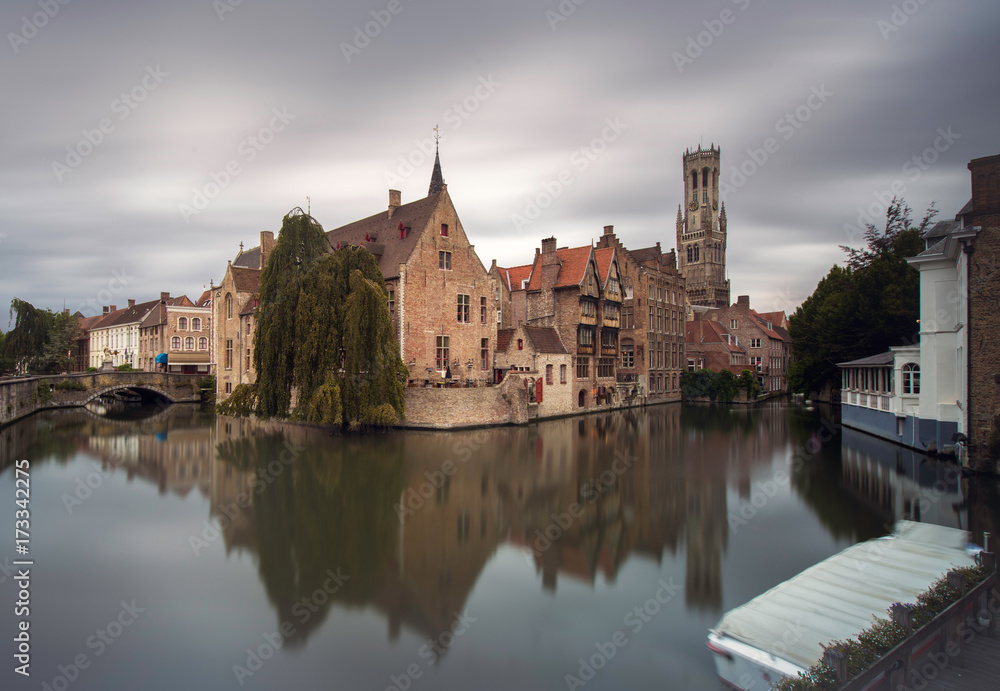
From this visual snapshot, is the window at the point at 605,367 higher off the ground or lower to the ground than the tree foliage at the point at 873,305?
lower

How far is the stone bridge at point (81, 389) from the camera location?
31228 millimetres

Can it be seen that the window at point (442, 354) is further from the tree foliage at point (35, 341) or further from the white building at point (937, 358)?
the tree foliage at point (35, 341)

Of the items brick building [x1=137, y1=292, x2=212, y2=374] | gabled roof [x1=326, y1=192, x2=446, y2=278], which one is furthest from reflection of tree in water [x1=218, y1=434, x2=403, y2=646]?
brick building [x1=137, y1=292, x2=212, y2=374]

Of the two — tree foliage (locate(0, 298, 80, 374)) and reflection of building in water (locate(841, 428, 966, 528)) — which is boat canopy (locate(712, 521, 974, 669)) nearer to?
reflection of building in water (locate(841, 428, 966, 528))

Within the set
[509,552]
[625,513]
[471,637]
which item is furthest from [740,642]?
[625,513]

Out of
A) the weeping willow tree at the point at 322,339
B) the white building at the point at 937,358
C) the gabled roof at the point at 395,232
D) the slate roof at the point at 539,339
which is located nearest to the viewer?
the white building at the point at 937,358

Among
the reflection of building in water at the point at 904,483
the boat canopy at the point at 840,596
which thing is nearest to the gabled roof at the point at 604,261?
the reflection of building in water at the point at 904,483

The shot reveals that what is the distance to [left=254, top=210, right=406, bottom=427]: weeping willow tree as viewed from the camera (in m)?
24.1

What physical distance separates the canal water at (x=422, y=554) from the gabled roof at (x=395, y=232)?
510 inches

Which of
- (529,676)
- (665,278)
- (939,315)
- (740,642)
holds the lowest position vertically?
(529,676)

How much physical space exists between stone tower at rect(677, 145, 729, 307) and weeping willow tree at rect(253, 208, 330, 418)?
77584mm

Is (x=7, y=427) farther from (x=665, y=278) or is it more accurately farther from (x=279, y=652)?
(x=665, y=278)

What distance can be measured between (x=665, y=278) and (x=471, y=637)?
142 feet

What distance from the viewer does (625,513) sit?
41.8 feet
